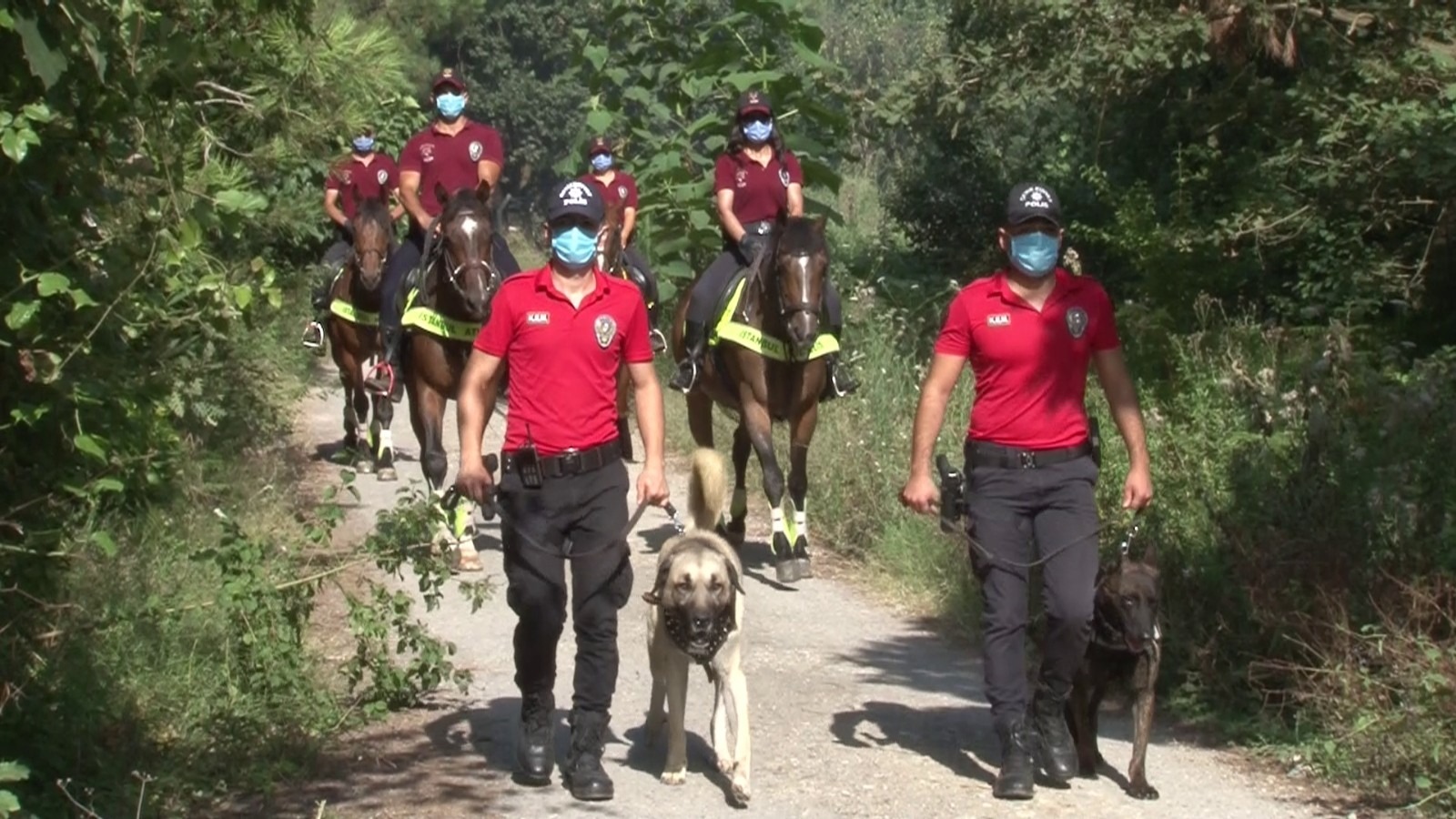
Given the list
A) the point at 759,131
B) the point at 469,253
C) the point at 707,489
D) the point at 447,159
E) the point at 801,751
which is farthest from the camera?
the point at 447,159

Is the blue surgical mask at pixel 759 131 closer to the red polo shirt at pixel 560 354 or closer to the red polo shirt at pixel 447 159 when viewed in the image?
the red polo shirt at pixel 447 159

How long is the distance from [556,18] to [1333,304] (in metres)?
33.1

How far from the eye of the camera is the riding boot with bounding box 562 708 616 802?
8391 millimetres

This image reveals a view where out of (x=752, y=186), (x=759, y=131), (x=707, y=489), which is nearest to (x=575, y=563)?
(x=707, y=489)

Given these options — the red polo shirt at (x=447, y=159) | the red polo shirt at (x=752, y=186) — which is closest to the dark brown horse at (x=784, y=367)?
the red polo shirt at (x=752, y=186)

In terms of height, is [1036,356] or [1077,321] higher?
[1077,321]

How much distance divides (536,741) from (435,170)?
269 inches

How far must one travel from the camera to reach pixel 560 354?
8.43m

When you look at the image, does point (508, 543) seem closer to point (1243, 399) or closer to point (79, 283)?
point (79, 283)

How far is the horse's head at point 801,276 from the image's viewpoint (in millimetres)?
12992

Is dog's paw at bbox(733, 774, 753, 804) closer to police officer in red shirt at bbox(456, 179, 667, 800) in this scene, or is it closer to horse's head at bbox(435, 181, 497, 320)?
police officer in red shirt at bbox(456, 179, 667, 800)

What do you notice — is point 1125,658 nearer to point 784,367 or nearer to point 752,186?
point 784,367

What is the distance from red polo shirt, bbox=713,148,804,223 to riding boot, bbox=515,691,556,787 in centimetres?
608

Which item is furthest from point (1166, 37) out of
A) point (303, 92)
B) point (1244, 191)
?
point (303, 92)
